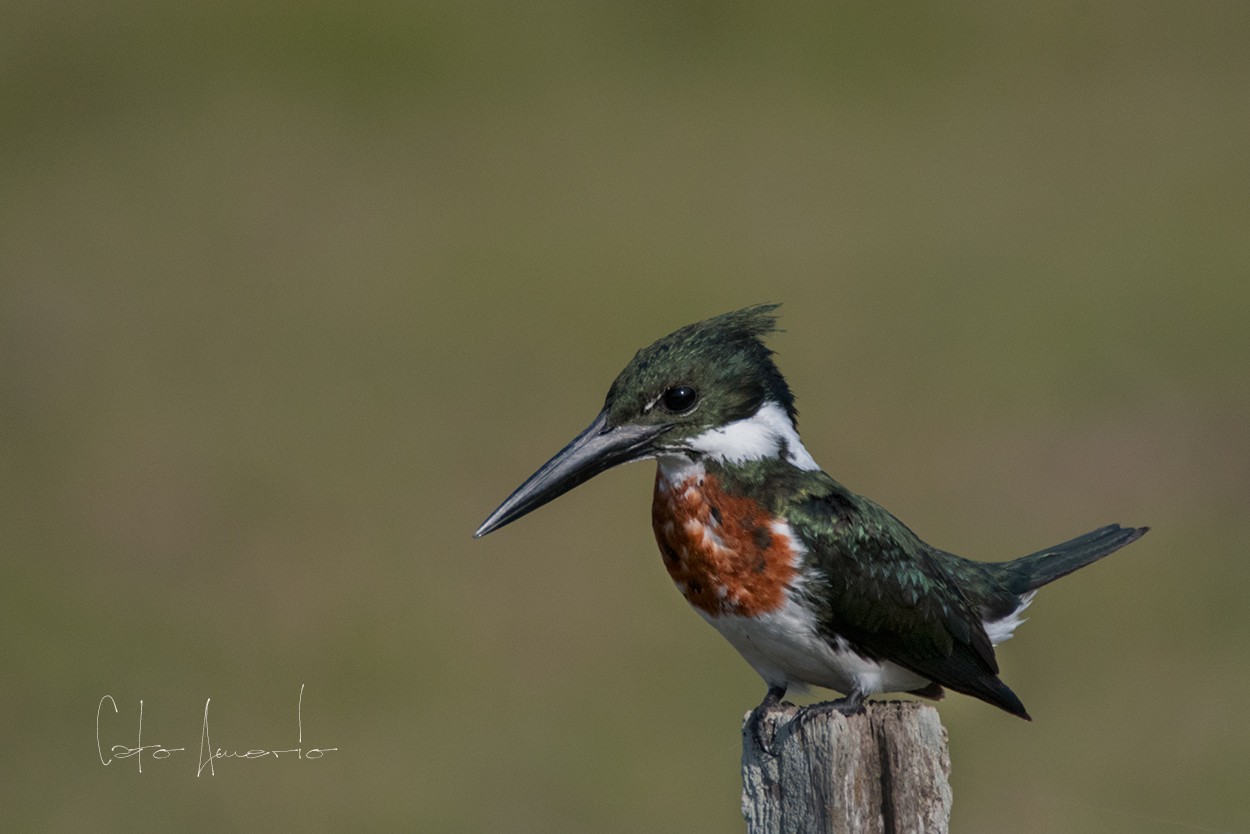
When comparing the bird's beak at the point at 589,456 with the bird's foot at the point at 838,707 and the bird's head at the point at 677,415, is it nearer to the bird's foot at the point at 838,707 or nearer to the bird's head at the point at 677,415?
the bird's head at the point at 677,415

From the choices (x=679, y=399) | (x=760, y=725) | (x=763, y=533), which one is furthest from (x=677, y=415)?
(x=760, y=725)

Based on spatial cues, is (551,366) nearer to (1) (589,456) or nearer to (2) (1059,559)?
(2) (1059,559)

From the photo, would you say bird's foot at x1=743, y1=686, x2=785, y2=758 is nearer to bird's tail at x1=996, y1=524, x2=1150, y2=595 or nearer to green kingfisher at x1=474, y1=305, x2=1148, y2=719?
green kingfisher at x1=474, y1=305, x2=1148, y2=719

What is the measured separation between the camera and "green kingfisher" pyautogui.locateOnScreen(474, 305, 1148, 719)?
377cm

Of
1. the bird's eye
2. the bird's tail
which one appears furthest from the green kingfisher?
the bird's tail

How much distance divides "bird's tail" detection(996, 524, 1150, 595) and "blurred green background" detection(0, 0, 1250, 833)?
0.95 m

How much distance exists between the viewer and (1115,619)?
9820 millimetres

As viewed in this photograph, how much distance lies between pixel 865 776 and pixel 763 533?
80 centimetres

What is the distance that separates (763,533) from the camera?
3785 millimetres

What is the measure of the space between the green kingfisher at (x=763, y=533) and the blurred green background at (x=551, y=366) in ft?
5.69

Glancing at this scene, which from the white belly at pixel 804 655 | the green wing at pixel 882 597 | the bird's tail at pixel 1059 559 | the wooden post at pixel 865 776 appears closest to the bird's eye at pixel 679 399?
the green wing at pixel 882 597

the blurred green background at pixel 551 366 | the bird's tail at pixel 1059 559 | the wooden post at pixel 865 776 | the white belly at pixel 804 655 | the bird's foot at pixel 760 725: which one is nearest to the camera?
the wooden post at pixel 865 776

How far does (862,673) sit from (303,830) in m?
4.65

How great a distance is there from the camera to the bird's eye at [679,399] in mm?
3824
